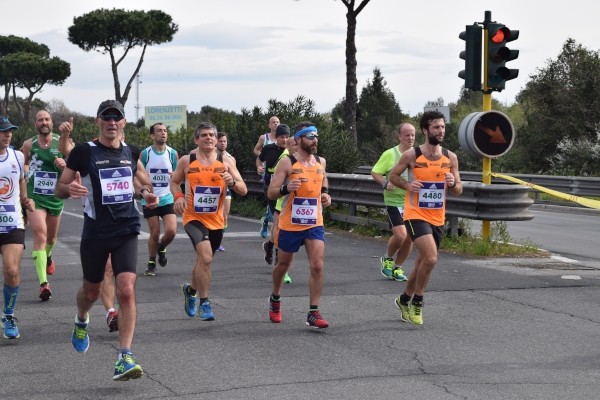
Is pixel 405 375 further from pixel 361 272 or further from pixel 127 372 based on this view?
pixel 361 272

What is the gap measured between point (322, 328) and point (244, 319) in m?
0.86

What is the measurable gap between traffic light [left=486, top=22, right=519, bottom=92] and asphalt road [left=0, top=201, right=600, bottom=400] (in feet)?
9.62

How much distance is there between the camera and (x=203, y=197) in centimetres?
969

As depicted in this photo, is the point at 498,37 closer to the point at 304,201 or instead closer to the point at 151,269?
the point at 151,269

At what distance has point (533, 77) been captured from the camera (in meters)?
42.1

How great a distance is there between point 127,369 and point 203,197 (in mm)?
3048

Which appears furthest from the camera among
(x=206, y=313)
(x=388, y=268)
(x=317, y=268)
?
(x=388, y=268)

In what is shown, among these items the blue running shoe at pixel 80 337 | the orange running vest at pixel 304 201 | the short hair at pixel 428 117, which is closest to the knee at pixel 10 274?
the blue running shoe at pixel 80 337

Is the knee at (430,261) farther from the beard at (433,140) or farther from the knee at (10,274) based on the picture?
the knee at (10,274)

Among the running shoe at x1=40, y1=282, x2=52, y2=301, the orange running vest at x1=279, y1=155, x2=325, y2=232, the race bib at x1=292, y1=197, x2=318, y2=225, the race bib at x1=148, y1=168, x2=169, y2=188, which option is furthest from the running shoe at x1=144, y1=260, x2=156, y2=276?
the race bib at x1=292, y1=197, x2=318, y2=225

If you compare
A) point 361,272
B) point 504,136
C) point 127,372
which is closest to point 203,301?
point 127,372

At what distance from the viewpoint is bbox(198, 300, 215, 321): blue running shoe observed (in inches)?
371

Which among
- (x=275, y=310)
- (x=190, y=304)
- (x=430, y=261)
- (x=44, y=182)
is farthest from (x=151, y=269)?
(x=430, y=261)

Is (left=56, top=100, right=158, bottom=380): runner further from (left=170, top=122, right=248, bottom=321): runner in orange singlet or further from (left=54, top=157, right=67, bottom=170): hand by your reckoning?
(left=54, top=157, right=67, bottom=170): hand
